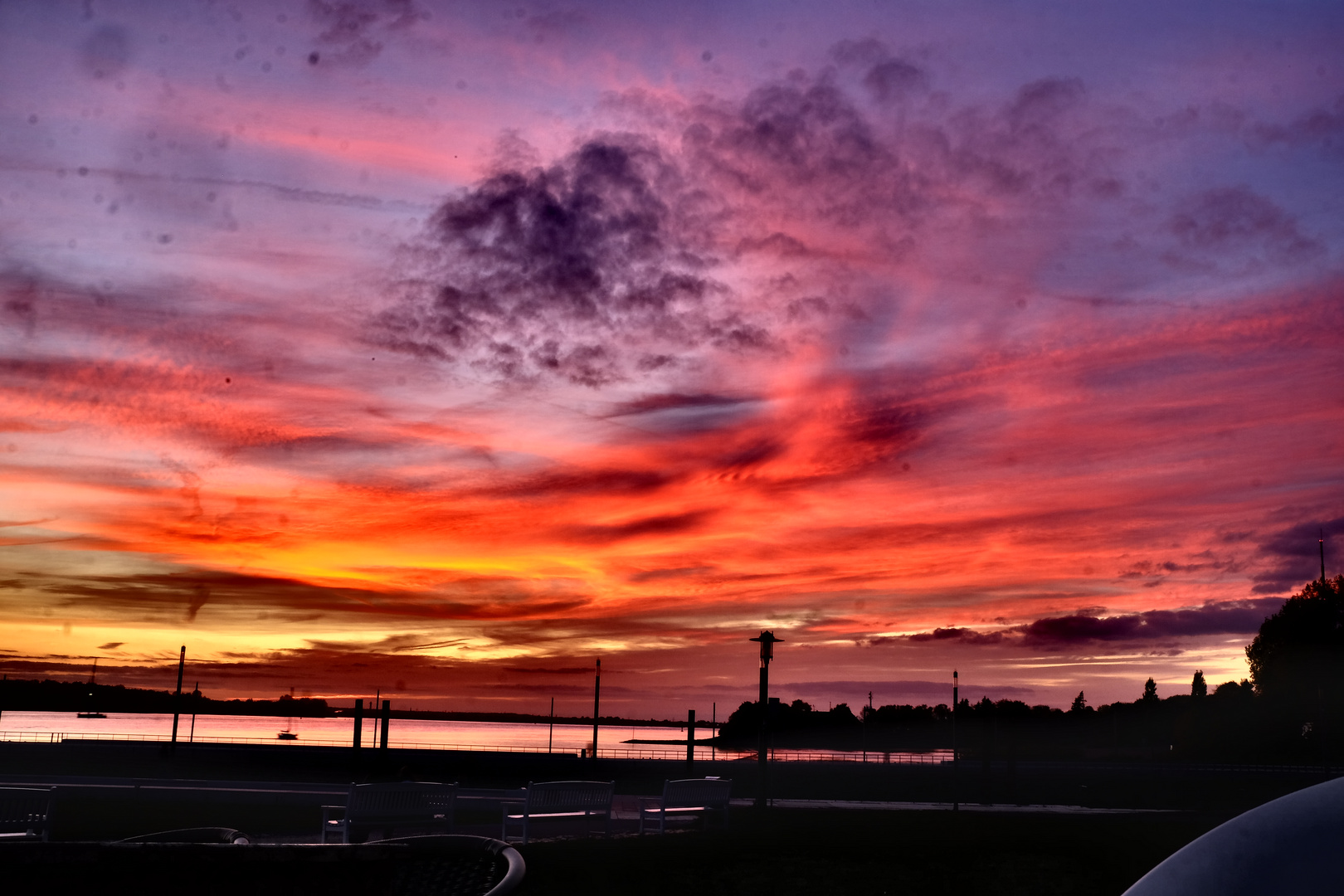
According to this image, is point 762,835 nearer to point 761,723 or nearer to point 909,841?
point 909,841

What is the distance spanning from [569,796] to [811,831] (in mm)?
4095

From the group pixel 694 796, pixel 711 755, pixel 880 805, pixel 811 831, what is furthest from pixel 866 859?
pixel 711 755

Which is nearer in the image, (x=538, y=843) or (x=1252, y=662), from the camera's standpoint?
(x=538, y=843)

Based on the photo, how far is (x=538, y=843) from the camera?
16.8 meters

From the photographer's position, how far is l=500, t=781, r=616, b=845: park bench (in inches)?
682

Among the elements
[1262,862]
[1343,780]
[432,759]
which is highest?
[1343,780]

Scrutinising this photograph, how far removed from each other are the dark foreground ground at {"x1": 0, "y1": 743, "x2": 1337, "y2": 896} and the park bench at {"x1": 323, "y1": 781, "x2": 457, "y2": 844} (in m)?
1.65

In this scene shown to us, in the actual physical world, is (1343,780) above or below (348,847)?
above

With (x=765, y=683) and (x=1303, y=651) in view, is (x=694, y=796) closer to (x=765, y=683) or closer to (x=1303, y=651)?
(x=765, y=683)

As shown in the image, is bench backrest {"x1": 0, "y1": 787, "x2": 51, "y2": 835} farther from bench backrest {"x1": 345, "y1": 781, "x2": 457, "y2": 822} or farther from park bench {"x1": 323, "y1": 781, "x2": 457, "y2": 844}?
bench backrest {"x1": 345, "y1": 781, "x2": 457, "y2": 822}

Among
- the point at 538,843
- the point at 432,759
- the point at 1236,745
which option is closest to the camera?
the point at 538,843

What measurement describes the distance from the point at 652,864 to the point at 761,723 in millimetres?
12365

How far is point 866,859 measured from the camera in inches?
606

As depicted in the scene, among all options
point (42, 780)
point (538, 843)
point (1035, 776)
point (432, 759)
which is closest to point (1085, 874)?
point (538, 843)
